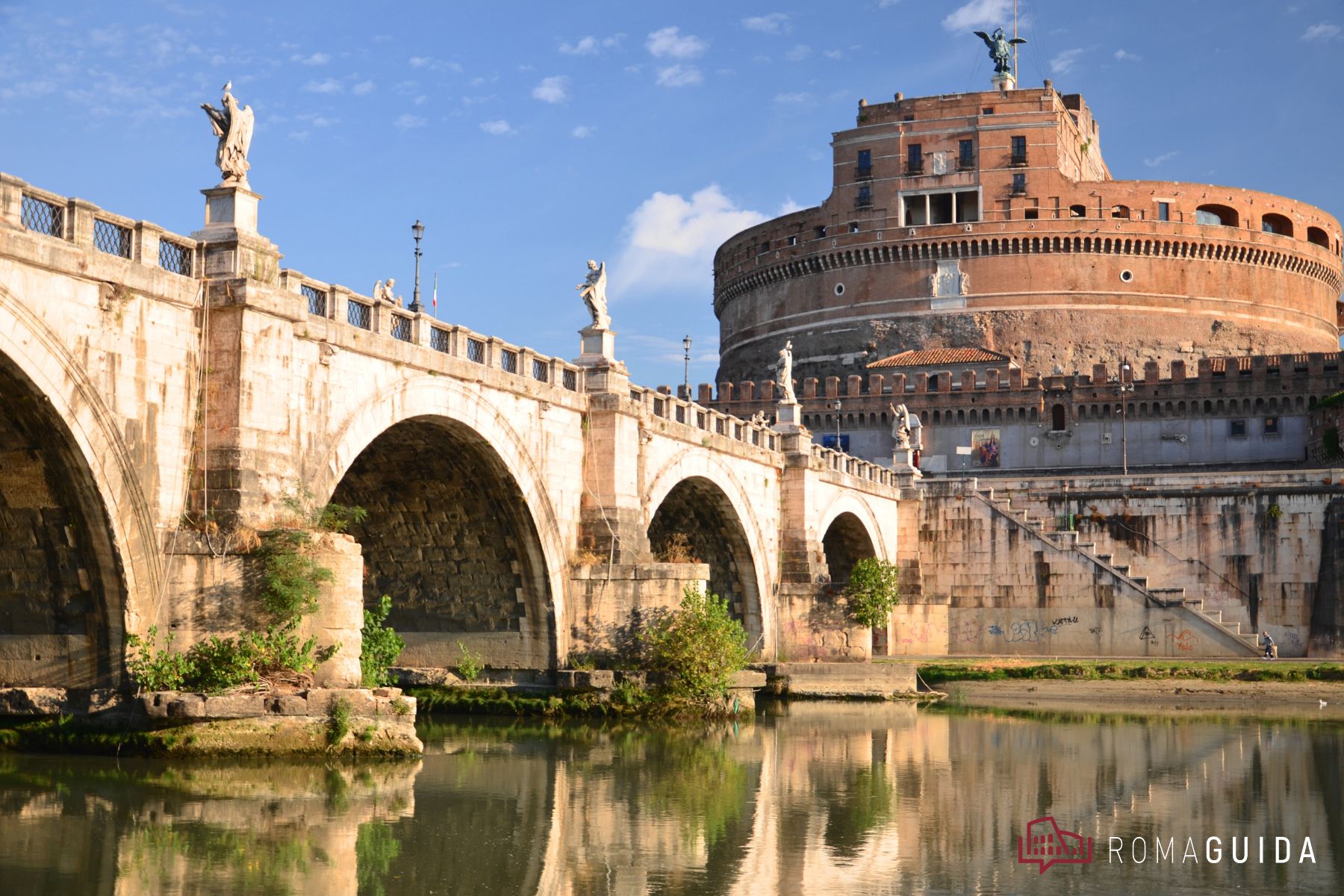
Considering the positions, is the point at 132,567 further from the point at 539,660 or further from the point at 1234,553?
the point at 1234,553

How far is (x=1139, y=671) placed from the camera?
40656 millimetres

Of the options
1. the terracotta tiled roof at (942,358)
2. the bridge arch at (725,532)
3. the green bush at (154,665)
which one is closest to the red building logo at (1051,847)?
the green bush at (154,665)

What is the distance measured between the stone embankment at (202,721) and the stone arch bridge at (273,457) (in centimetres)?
35

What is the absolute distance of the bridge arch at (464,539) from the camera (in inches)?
1093

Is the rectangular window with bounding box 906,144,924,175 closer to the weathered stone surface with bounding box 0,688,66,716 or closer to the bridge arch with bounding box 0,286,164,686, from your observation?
the bridge arch with bounding box 0,286,164,686

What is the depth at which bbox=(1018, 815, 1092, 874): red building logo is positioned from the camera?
15.2m

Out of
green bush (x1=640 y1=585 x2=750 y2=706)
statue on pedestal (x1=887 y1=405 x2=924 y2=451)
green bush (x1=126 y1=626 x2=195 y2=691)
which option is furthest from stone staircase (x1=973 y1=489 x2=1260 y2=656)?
green bush (x1=126 y1=626 x2=195 y2=691)

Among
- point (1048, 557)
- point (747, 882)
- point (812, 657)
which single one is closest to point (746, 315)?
point (1048, 557)

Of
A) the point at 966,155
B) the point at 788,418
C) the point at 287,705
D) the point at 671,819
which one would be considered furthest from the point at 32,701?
the point at 966,155

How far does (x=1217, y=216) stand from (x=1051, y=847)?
7438 centimetres

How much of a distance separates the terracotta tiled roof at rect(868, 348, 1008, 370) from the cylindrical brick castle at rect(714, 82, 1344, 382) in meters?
2.80

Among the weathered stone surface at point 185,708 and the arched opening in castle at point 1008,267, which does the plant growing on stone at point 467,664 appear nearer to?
the weathered stone surface at point 185,708

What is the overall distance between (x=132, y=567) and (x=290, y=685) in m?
2.53

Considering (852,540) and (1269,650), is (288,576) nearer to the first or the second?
(852,540)
